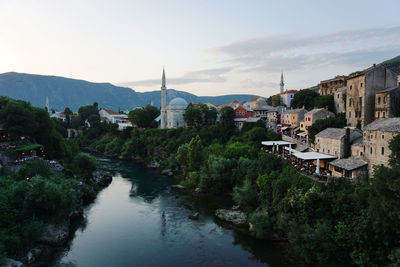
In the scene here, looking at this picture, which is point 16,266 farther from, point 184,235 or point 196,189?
point 196,189

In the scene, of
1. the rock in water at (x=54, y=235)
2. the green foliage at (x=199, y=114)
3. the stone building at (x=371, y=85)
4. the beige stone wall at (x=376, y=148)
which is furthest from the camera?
the green foliage at (x=199, y=114)

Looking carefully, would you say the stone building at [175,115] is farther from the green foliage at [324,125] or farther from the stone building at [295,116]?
the green foliage at [324,125]

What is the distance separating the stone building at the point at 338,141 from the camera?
2559cm

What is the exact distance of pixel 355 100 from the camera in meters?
31.5

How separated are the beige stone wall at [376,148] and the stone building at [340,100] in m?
16.0

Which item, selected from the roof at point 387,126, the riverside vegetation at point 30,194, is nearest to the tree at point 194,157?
the riverside vegetation at point 30,194

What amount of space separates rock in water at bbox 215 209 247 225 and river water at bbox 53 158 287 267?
0.80 m

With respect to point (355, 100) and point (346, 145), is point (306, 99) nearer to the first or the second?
point (355, 100)

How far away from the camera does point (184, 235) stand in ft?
73.2

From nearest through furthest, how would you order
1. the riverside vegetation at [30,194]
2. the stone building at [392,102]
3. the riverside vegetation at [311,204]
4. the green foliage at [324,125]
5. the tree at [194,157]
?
the riverside vegetation at [311,204] < the riverside vegetation at [30,194] < the stone building at [392,102] < the green foliage at [324,125] < the tree at [194,157]

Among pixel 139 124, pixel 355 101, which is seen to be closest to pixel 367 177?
pixel 355 101

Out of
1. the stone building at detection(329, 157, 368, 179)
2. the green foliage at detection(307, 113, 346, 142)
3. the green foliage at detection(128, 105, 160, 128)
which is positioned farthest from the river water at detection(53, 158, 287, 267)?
the green foliage at detection(128, 105, 160, 128)

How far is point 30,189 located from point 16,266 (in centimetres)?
605

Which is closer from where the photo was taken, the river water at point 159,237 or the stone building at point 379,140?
the river water at point 159,237
